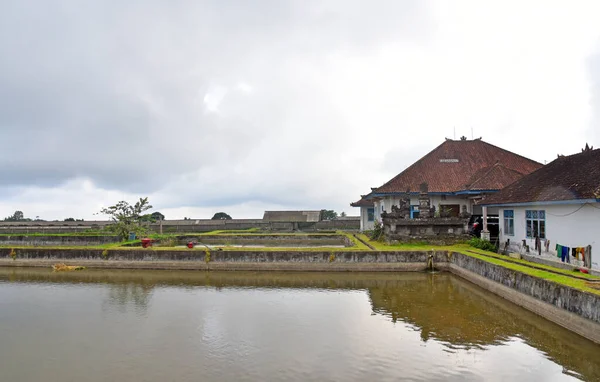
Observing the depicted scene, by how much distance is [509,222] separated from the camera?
55.3 feet

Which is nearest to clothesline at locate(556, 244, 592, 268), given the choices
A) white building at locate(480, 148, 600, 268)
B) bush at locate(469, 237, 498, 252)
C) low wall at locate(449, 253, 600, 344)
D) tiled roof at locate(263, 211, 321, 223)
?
white building at locate(480, 148, 600, 268)

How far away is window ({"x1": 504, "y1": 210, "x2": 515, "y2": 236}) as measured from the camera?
645 inches

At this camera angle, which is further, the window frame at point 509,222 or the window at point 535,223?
the window frame at point 509,222

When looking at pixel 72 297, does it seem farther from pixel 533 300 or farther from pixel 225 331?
pixel 533 300

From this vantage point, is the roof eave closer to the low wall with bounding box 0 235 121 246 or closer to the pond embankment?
the pond embankment

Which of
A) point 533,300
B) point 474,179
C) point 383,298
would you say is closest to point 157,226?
point 474,179

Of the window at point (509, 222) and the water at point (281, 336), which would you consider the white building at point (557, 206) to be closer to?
the window at point (509, 222)

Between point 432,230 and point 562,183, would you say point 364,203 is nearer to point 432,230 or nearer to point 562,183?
point 432,230

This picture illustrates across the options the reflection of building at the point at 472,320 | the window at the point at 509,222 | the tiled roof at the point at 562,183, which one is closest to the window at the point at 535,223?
the tiled roof at the point at 562,183

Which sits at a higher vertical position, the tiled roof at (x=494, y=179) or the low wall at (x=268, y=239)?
the tiled roof at (x=494, y=179)

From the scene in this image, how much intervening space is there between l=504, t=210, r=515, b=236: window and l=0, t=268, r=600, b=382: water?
4.49m

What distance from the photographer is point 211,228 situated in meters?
39.4

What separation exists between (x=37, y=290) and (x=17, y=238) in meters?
15.1

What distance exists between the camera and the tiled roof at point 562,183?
1171cm
